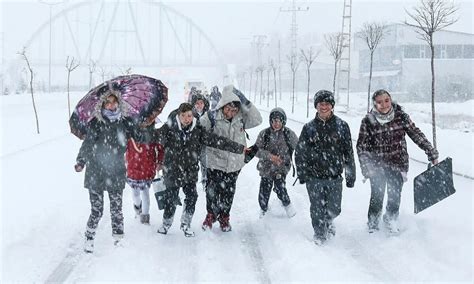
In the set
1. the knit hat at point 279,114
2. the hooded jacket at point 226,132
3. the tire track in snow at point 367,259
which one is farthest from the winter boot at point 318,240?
the knit hat at point 279,114

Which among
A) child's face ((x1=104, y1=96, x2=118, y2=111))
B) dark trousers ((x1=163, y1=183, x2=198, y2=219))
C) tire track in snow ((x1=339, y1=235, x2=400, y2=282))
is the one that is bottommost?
tire track in snow ((x1=339, y1=235, x2=400, y2=282))

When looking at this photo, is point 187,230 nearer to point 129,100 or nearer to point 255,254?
point 255,254

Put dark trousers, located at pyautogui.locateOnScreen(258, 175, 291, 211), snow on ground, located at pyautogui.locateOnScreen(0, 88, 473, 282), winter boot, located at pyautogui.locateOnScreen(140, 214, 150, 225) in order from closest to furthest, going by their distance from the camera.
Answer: snow on ground, located at pyautogui.locateOnScreen(0, 88, 473, 282) < winter boot, located at pyautogui.locateOnScreen(140, 214, 150, 225) < dark trousers, located at pyautogui.locateOnScreen(258, 175, 291, 211)

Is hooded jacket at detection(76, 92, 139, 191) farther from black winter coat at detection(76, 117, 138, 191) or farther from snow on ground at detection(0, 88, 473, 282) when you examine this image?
snow on ground at detection(0, 88, 473, 282)

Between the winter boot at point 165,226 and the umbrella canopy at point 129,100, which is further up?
the umbrella canopy at point 129,100

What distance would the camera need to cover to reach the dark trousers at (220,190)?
584 centimetres

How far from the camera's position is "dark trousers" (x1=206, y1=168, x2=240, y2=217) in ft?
19.1

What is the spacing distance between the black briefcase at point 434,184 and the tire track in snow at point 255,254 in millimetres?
1845

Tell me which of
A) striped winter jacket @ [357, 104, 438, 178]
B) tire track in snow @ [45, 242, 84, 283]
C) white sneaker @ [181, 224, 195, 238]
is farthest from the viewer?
white sneaker @ [181, 224, 195, 238]

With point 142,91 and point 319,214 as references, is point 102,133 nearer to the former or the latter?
point 142,91

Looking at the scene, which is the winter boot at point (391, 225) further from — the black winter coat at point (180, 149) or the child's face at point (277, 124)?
the black winter coat at point (180, 149)

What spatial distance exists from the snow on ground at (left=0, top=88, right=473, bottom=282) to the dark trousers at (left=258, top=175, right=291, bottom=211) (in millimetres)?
224

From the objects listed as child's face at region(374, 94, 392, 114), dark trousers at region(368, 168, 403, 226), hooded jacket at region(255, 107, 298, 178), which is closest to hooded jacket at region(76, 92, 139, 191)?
hooded jacket at region(255, 107, 298, 178)

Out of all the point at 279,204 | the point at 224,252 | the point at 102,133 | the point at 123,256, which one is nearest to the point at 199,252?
the point at 224,252
